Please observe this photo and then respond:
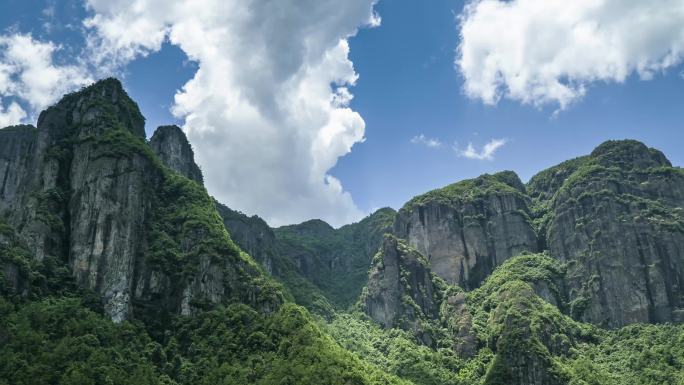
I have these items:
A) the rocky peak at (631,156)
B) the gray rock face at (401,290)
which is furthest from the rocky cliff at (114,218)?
the rocky peak at (631,156)

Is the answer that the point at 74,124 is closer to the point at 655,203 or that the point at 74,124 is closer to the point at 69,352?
the point at 69,352

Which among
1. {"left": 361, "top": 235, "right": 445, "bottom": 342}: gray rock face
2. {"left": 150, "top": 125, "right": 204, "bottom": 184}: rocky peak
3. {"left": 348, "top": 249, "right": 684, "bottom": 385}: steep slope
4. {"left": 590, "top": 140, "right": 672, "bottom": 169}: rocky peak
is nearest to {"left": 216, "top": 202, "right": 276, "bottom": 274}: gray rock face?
{"left": 150, "top": 125, "right": 204, "bottom": 184}: rocky peak

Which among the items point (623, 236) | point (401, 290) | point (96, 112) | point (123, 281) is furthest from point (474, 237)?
point (96, 112)

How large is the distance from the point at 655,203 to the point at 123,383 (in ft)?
436

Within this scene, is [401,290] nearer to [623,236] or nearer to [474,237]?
[474,237]

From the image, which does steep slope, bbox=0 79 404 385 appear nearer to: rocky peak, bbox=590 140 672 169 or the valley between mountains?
the valley between mountains

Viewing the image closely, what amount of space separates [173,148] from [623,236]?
11498 cm

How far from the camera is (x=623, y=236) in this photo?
535 feet

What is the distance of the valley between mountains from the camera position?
110 meters

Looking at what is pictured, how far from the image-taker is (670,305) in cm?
15250

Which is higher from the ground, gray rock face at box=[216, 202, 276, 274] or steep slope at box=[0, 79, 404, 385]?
gray rock face at box=[216, 202, 276, 274]

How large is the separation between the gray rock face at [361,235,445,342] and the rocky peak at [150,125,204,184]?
5779 cm

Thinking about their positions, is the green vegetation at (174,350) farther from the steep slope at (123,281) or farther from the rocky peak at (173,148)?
the rocky peak at (173,148)

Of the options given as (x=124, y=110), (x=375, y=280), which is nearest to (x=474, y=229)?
(x=375, y=280)
